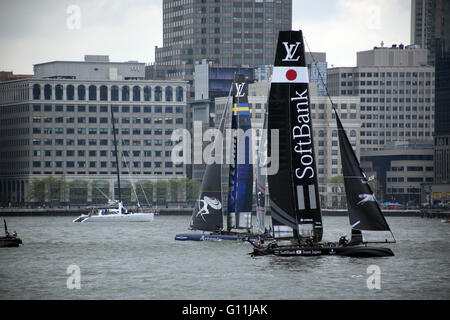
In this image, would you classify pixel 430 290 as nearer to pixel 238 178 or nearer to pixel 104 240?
pixel 238 178

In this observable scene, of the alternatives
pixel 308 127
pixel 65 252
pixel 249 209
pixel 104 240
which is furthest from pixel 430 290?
pixel 104 240

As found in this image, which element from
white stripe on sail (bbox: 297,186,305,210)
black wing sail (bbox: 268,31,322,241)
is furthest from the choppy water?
white stripe on sail (bbox: 297,186,305,210)

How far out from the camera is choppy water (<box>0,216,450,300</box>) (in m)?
70.6

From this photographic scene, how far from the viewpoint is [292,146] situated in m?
81.8

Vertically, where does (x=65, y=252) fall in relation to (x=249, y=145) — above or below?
below

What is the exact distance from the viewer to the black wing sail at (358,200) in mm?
82500

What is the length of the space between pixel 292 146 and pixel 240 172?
22815 mm

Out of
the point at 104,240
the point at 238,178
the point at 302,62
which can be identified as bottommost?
the point at 104,240

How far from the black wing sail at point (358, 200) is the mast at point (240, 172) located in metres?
22.2

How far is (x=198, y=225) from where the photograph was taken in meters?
109

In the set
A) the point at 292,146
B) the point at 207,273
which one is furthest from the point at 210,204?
the point at 292,146

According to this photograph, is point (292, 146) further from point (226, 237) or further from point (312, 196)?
point (226, 237)

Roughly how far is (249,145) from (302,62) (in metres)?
24.3
